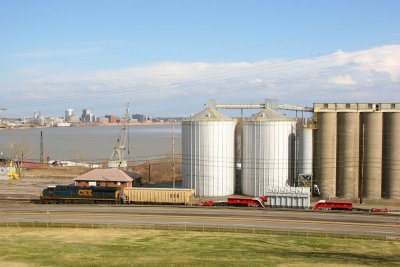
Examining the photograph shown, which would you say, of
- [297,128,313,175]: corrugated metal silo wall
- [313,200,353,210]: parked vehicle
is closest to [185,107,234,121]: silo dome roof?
[297,128,313,175]: corrugated metal silo wall

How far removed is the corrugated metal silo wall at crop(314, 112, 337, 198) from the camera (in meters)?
65.7

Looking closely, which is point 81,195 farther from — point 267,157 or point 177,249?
point 177,249

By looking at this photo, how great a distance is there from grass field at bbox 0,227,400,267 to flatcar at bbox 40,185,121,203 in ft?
55.0

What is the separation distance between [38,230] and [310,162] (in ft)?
124

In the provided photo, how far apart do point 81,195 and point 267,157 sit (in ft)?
85.7

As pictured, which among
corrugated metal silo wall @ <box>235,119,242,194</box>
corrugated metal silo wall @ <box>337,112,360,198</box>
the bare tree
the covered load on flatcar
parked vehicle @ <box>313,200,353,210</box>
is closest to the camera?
parked vehicle @ <box>313,200,353,210</box>

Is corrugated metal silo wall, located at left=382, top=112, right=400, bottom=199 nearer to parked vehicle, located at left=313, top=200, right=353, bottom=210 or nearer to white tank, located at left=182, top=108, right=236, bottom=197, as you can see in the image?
parked vehicle, located at left=313, top=200, right=353, bottom=210

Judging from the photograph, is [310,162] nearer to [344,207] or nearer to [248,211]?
[344,207]

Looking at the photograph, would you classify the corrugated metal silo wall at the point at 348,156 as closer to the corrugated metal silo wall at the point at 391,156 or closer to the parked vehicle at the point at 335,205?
the corrugated metal silo wall at the point at 391,156

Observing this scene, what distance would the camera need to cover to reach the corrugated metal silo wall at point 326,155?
65.7 m

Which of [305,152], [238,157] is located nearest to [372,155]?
[305,152]

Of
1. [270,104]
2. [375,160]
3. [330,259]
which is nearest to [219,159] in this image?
[270,104]

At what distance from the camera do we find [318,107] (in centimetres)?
6762

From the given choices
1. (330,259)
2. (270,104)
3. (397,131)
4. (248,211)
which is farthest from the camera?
(270,104)
